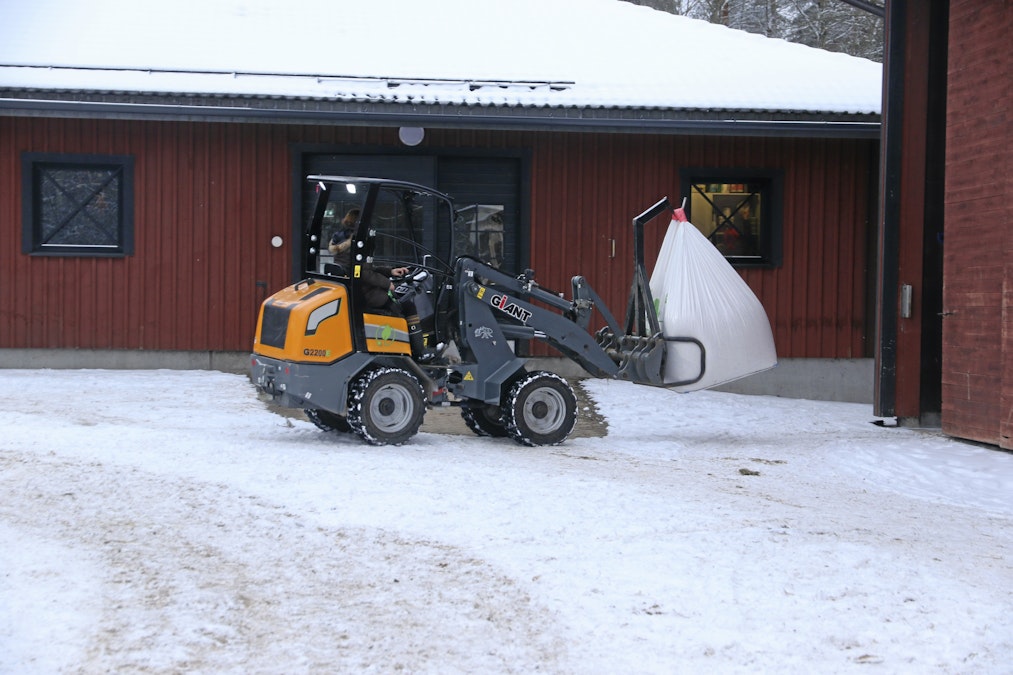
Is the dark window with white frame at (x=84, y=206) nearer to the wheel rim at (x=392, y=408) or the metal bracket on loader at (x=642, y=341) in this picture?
the wheel rim at (x=392, y=408)

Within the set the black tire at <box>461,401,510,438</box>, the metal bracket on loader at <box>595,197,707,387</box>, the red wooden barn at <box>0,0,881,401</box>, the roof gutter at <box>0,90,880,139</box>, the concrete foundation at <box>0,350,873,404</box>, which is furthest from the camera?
the concrete foundation at <box>0,350,873,404</box>

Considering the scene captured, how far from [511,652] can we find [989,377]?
7.11 meters

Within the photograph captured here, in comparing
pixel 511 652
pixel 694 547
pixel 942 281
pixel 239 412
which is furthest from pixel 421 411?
pixel 942 281

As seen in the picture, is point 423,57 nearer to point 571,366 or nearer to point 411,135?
point 411,135

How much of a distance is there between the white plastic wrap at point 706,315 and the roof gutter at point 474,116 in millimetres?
3260

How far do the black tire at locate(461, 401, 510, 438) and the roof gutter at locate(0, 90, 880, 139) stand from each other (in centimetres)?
459

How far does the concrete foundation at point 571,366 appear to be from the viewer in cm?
1480

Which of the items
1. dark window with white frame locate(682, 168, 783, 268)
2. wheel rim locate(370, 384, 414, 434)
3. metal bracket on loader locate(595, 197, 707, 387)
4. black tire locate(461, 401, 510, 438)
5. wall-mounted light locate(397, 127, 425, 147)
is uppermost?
wall-mounted light locate(397, 127, 425, 147)

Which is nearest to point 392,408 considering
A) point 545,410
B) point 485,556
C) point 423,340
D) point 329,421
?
point 423,340

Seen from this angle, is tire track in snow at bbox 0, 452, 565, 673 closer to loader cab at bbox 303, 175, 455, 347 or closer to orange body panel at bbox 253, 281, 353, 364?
orange body panel at bbox 253, 281, 353, 364

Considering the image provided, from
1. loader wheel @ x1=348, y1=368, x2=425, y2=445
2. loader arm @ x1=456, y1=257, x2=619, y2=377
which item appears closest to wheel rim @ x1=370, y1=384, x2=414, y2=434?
loader wheel @ x1=348, y1=368, x2=425, y2=445

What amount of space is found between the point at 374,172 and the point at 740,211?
4732 millimetres

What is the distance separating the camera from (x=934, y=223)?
12297mm

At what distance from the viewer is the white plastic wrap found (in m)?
10.8
